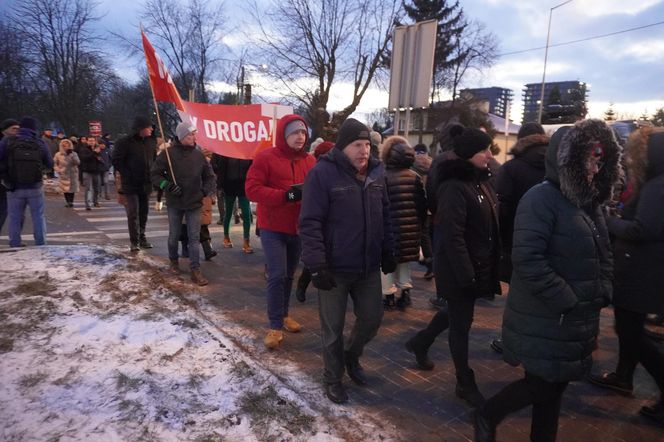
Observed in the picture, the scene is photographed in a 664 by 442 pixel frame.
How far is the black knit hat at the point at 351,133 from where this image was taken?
3133 mm

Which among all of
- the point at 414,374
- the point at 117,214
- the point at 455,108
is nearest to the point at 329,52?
the point at 455,108

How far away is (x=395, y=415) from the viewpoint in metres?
3.12

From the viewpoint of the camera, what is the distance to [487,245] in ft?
10.3

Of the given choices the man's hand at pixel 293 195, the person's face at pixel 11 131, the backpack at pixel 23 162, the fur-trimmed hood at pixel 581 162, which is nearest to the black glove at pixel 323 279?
the man's hand at pixel 293 195

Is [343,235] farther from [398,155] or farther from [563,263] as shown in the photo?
[398,155]

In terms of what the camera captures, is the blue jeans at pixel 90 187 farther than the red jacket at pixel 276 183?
Yes

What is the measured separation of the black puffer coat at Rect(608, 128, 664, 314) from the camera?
312cm

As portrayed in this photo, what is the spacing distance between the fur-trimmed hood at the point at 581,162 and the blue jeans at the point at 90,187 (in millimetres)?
13042

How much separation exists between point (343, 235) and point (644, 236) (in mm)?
2194

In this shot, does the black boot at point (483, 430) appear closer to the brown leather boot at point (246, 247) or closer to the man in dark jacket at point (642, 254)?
the man in dark jacket at point (642, 254)

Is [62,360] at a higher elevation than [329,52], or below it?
below

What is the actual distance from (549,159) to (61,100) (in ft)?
125

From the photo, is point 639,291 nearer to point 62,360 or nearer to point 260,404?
point 260,404

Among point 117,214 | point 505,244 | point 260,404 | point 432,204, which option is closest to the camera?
point 260,404
